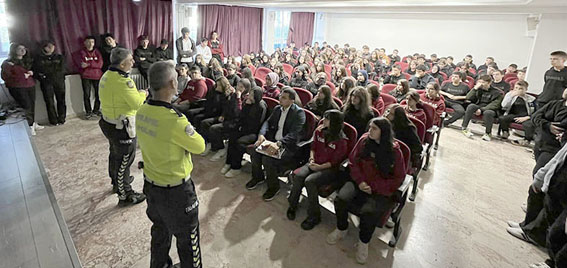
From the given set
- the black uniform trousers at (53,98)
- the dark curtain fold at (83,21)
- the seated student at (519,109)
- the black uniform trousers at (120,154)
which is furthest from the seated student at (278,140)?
the dark curtain fold at (83,21)

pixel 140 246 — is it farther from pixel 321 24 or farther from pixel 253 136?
pixel 321 24

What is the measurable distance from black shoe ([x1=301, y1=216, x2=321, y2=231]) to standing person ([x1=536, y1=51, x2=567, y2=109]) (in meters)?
4.58

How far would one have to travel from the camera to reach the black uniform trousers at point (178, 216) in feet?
5.86

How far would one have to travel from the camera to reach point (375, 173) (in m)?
2.54

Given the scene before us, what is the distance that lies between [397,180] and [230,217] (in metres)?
1.54

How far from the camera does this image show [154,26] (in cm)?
680

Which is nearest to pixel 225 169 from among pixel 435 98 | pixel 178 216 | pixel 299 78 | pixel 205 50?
pixel 178 216

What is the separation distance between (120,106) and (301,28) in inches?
428

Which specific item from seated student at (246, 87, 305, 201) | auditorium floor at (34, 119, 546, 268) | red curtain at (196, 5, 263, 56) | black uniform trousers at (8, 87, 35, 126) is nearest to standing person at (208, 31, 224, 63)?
red curtain at (196, 5, 263, 56)

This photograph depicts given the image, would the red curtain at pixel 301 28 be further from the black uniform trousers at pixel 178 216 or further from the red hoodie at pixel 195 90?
the black uniform trousers at pixel 178 216

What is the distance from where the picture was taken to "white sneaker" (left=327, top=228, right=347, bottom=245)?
2668 mm

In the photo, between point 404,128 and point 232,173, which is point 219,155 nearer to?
point 232,173

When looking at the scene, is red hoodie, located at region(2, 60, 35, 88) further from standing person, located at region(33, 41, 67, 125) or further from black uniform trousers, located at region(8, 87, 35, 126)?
standing person, located at region(33, 41, 67, 125)

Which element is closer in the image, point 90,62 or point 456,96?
point 90,62
